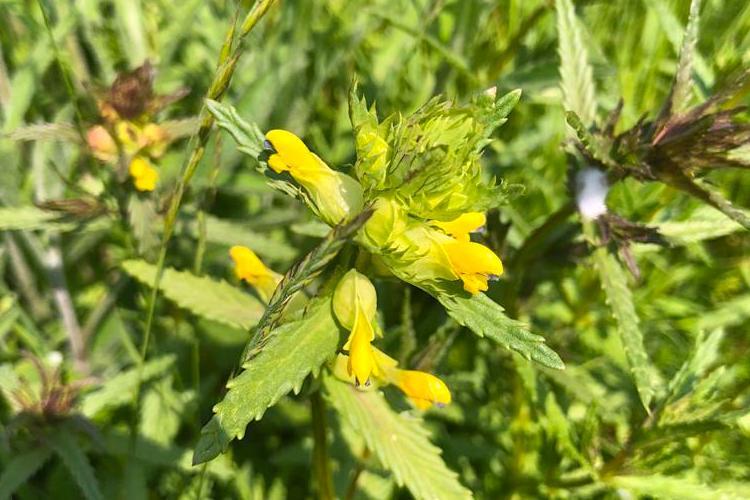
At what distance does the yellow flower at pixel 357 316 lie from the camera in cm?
95

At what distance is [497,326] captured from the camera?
0.96m

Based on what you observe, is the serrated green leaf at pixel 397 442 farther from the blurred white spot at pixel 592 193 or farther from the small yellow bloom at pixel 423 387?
the blurred white spot at pixel 592 193

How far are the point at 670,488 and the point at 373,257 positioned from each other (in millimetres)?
693

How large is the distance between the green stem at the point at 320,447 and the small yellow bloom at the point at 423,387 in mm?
128

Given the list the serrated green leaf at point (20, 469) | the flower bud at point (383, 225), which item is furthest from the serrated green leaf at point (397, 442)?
the serrated green leaf at point (20, 469)

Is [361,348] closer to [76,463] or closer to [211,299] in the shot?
[211,299]

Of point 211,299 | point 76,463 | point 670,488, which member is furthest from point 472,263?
point 76,463

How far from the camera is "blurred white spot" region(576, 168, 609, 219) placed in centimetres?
130

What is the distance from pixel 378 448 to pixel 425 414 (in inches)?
24.6

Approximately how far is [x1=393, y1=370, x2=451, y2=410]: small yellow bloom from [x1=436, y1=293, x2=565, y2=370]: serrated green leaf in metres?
0.15

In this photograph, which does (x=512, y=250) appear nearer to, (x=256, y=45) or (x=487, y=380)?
(x=487, y=380)

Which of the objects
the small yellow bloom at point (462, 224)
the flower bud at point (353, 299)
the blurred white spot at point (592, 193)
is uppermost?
the blurred white spot at point (592, 193)

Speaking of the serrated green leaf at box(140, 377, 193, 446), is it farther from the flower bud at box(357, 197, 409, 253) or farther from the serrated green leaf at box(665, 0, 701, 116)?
the serrated green leaf at box(665, 0, 701, 116)

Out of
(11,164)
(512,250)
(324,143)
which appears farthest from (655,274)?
(11,164)
